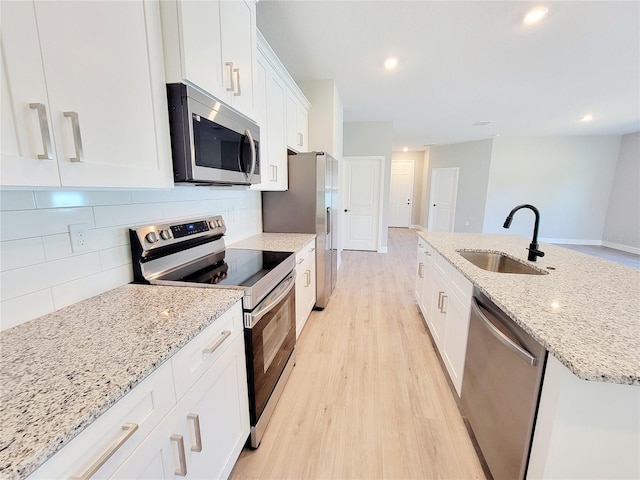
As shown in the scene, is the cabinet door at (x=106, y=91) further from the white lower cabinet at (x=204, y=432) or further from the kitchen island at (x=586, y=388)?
the kitchen island at (x=586, y=388)

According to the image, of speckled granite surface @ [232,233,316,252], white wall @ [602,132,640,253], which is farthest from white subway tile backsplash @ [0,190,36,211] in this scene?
white wall @ [602,132,640,253]

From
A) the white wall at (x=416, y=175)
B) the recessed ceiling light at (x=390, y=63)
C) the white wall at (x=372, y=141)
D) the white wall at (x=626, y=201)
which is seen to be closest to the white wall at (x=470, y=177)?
the white wall at (x=416, y=175)

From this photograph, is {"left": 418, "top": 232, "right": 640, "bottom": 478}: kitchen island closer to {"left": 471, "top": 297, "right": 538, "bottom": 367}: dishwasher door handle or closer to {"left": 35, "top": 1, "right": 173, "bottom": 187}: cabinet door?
{"left": 471, "top": 297, "right": 538, "bottom": 367}: dishwasher door handle

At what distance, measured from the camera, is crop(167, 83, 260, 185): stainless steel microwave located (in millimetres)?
1100

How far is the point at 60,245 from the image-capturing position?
3.28ft

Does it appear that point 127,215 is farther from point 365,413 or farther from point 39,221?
point 365,413

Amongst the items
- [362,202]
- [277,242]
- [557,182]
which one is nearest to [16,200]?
[277,242]

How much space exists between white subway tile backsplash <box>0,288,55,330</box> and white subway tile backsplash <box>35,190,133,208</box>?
315mm

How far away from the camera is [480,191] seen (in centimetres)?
690

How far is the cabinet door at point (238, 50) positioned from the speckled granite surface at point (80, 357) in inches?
42.7

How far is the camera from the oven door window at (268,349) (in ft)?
4.23

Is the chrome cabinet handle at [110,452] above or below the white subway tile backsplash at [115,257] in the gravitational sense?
below

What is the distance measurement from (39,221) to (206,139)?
671 millimetres

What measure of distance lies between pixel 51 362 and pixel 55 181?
18.5 inches
